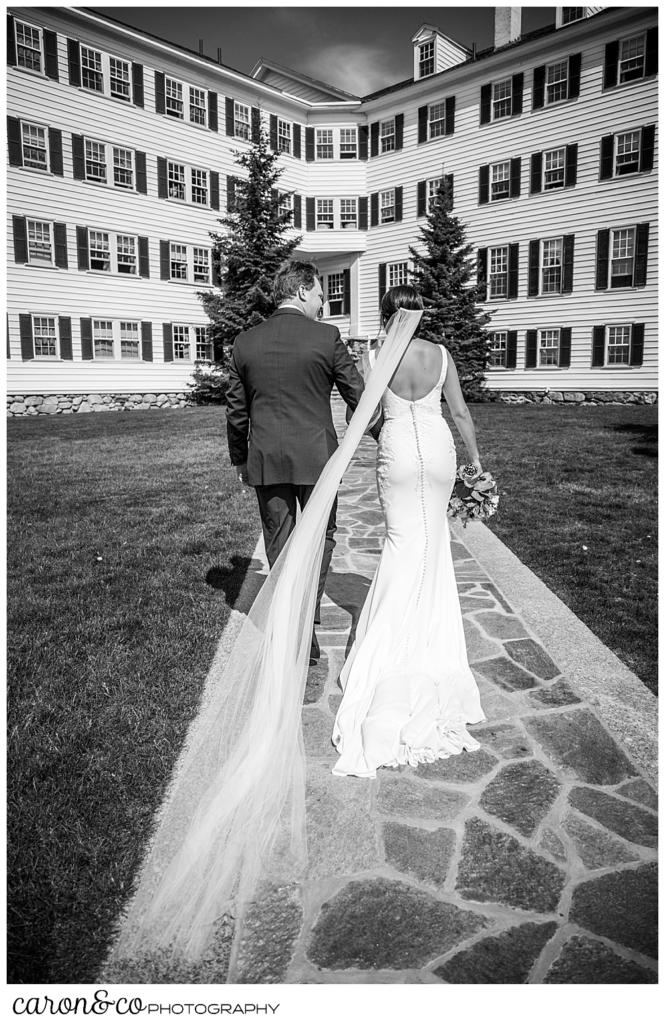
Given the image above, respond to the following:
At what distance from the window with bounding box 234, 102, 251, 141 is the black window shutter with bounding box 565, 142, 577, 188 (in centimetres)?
1377

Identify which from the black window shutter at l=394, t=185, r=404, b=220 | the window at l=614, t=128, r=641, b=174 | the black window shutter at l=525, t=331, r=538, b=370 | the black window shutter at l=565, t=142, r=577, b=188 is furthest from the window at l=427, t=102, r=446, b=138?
the black window shutter at l=525, t=331, r=538, b=370

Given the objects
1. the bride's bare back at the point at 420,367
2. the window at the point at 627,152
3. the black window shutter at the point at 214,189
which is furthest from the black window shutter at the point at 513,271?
the bride's bare back at the point at 420,367

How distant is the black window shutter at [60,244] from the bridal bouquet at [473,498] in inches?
1014

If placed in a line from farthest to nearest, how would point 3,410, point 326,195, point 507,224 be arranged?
point 326,195, point 507,224, point 3,410

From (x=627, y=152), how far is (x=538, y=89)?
467 cm

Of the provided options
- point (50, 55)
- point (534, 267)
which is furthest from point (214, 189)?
point (534, 267)

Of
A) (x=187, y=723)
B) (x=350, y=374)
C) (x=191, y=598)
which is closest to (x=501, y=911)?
(x=187, y=723)

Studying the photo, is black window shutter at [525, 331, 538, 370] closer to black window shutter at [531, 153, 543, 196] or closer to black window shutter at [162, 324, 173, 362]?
black window shutter at [531, 153, 543, 196]

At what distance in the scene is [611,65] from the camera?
2498 centimetres

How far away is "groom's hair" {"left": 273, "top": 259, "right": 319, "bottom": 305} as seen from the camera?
432cm

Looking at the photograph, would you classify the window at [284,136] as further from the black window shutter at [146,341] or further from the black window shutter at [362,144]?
the black window shutter at [146,341]
